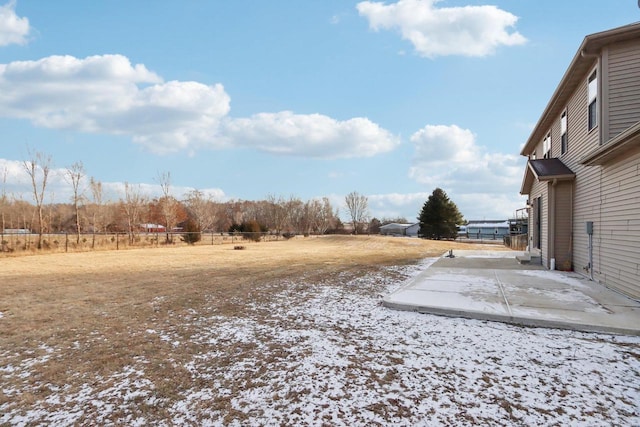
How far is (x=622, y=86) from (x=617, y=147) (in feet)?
6.39

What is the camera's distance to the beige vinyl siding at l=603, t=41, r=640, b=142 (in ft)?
20.8

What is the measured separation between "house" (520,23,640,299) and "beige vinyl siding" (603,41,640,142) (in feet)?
0.05

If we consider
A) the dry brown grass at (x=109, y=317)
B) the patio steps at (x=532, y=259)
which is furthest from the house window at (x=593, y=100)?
the dry brown grass at (x=109, y=317)

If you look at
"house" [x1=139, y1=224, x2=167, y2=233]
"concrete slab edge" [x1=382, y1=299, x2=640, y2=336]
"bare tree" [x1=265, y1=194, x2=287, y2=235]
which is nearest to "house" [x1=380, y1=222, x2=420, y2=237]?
"bare tree" [x1=265, y1=194, x2=287, y2=235]

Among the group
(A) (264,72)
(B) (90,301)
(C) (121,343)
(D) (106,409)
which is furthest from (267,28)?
(D) (106,409)

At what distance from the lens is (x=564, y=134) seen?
31.0 feet

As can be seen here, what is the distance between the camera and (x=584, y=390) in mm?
2748

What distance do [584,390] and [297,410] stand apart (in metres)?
2.46

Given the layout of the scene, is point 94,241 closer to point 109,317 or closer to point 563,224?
point 109,317

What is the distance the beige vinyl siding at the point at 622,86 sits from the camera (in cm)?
634

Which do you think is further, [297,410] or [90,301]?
[90,301]

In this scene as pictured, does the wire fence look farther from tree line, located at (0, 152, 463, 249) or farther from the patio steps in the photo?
the patio steps

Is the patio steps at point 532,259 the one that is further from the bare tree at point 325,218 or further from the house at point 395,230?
the house at point 395,230

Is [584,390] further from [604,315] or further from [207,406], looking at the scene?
[207,406]
